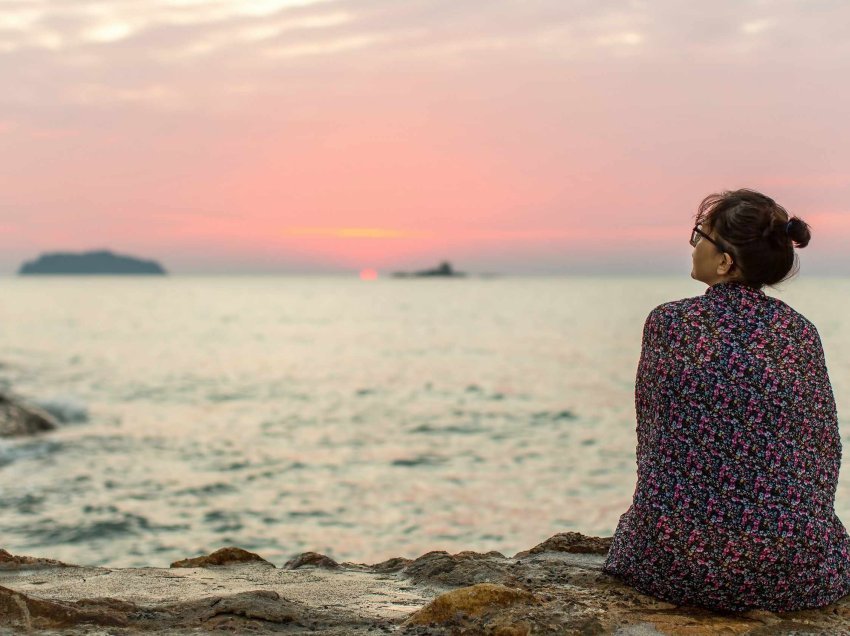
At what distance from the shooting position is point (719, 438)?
12.7 feet

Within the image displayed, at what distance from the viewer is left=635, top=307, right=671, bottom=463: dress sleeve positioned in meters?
3.97

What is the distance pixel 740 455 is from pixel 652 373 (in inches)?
19.9

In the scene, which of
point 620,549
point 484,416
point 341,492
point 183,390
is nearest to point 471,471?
point 341,492

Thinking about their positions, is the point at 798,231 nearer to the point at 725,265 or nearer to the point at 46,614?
the point at 725,265

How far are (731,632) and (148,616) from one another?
248 cm

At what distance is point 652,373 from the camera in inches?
157

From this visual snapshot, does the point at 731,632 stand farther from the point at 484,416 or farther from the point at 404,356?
the point at 404,356

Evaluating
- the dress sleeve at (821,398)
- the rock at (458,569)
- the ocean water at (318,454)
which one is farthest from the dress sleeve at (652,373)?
the ocean water at (318,454)

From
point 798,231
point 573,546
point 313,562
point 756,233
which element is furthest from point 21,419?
point 798,231

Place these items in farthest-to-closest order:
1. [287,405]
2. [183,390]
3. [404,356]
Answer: [404,356], [183,390], [287,405]

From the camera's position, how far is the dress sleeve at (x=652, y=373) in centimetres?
397

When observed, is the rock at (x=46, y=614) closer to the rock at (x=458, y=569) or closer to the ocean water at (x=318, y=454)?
the rock at (x=458, y=569)

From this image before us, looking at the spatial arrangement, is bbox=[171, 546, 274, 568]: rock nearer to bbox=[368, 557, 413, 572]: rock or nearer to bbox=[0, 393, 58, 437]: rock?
bbox=[368, 557, 413, 572]: rock

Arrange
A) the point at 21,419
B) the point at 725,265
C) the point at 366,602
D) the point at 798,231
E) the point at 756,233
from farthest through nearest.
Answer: the point at 21,419, the point at 366,602, the point at 725,265, the point at 756,233, the point at 798,231
